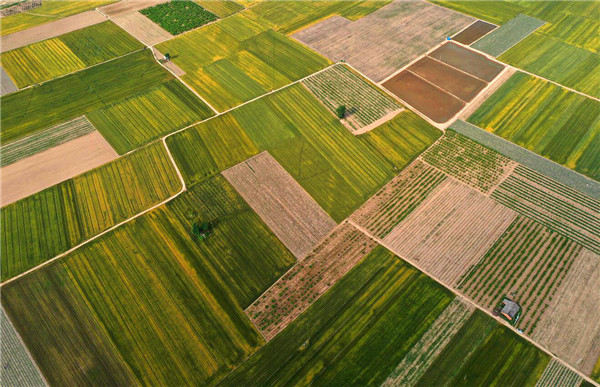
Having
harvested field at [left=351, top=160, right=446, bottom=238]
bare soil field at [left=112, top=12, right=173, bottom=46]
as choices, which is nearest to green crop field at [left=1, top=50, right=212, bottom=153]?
bare soil field at [left=112, top=12, right=173, bottom=46]

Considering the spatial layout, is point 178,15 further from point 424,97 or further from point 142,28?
point 424,97

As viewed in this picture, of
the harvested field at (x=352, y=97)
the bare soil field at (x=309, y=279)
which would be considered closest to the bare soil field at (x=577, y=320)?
the bare soil field at (x=309, y=279)

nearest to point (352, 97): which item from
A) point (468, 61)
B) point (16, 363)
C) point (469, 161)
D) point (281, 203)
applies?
point (469, 161)

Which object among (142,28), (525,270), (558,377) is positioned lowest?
(558,377)

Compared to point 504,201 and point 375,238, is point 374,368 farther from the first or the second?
point 504,201

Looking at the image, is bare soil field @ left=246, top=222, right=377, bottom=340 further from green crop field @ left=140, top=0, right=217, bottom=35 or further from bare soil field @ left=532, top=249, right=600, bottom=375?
green crop field @ left=140, top=0, right=217, bottom=35

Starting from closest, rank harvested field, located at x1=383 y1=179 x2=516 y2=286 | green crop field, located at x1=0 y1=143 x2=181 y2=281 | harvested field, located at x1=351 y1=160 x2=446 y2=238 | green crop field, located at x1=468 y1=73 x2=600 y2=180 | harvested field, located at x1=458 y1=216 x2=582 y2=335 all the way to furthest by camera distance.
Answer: harvested field, located at x1=458 y1=216 x2=582 y2=335, harvested field, located at x1=383 y1=179 x2=516 y2=286, green crop field, located at x1=0 y1=143 x2=181 y2=281, harvested field, located at x1=351 y1=160 x2=446 y2=238, green crop field, located at x1=468 y1=73 x2=600 y2=180
